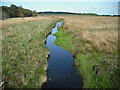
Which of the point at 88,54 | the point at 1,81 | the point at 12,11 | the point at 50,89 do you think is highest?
the point at 12,11

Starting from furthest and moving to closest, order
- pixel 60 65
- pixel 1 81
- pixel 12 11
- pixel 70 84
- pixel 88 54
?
pixel 12 11 → pixel 88 54 → pixel 60 65 → pixel 70 84 → pixel 1 81

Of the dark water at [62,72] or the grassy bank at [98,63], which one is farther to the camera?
the dark water at [62,72]

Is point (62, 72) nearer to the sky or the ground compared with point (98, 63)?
nearer to the ground

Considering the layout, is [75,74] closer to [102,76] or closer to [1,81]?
[102,76]

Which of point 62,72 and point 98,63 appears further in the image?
point 98,63

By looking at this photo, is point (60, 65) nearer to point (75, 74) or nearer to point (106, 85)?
point (75, 74)

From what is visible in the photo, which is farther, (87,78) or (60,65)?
(60,65)

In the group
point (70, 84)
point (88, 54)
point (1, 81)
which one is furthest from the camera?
point (88, 54)

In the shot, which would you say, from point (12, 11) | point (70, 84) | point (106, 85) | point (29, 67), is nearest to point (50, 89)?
point (70, 84)

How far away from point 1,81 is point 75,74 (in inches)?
259

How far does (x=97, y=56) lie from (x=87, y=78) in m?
4.66

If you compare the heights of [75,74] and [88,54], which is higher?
[88,54]

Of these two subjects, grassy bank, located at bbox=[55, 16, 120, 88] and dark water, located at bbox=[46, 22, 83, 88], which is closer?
grassy bank, located at bbox=[55, 16, 120, 88]

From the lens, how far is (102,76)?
37.7 feet
